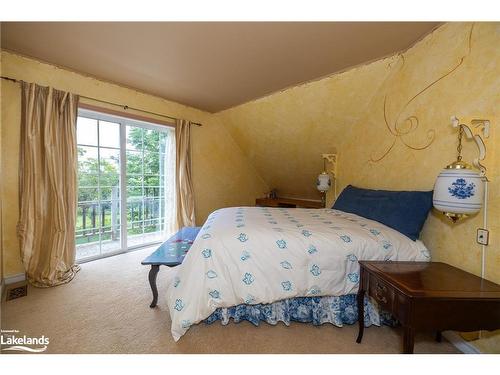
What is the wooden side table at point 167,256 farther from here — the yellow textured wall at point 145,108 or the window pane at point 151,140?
the window pane at point 151,140

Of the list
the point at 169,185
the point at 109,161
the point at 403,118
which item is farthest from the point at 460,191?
the point at 109,161

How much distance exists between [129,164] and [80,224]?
953 mm

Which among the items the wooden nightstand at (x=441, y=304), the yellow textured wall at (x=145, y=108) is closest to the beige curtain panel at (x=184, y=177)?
the yellow textured wall at (x=145, y=108)

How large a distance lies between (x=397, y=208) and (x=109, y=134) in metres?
3.34

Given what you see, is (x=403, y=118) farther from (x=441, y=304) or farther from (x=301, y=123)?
(x=441, y=304)

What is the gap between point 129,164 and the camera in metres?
3.02

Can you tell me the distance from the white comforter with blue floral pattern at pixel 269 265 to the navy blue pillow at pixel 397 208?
14 cm

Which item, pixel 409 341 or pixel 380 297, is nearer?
pixel 409 341

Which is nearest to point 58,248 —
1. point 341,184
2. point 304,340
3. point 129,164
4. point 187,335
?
point 129,164

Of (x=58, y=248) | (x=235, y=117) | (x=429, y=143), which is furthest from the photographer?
(x=235, y=117)

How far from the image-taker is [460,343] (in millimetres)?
1375

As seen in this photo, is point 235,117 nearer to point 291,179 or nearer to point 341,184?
point 291,179

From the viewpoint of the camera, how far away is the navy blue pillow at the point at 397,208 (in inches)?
63.5

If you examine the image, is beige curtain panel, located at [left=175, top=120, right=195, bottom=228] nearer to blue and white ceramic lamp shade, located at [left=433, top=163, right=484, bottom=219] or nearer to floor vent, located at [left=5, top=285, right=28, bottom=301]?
floor vent, located at [left=5, top=285, right=28, bottom=301]
